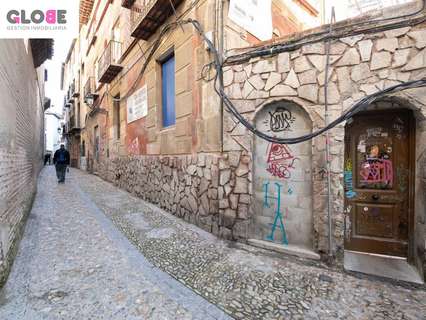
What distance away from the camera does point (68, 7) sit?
2.45 metres

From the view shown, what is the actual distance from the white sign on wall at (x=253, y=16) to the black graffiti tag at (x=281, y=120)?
193 cm

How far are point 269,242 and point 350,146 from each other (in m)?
1.93

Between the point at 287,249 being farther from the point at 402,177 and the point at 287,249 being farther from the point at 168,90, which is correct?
the point at 168,90

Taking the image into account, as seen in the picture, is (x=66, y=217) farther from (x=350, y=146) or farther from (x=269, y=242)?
(x=350, y=146)

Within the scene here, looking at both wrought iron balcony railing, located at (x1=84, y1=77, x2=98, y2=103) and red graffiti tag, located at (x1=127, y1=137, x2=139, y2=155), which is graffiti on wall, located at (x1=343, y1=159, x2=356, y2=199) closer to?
red graffiti tag, located at (x1=127, y1=137, x2=139, y2=155)

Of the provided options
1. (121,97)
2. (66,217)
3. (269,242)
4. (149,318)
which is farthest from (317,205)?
(121,97)

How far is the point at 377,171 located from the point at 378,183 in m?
0.18

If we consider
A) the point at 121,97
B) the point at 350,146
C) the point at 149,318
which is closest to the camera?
the point at 149,318

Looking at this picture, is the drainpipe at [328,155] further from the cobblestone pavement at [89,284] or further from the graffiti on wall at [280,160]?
the cobblestone pavement at [89,284]

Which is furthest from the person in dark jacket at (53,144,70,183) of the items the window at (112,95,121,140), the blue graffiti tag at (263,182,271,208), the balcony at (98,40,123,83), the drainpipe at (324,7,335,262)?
the drainpipe at (324,7,335,262)

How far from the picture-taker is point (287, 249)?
357cm

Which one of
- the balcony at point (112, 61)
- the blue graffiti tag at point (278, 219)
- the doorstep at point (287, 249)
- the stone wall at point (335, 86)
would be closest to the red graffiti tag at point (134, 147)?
the balcony at point (112, 61)

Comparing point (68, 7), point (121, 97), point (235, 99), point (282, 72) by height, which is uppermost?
point (121, 97)

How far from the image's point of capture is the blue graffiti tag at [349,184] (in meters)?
3.56
